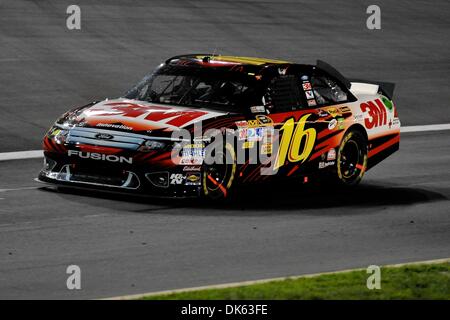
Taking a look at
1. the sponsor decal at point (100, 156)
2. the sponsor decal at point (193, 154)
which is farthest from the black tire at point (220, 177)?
the sponsor decal at point (100, 156)

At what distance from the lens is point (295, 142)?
13.9m

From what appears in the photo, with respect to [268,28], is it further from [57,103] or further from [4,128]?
[4,128]

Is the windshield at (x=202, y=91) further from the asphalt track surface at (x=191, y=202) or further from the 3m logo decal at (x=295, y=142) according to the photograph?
the asphalt track surface at (x=191, y=202)

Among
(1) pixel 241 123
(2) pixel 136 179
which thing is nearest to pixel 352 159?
(1) pixel 241 123

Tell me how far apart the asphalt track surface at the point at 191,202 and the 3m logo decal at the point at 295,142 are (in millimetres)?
422

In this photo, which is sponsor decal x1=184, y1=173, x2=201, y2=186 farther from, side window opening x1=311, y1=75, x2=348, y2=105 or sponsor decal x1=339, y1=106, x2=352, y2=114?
sponsor decal x1=339, y1=106, x2=352, y2=114

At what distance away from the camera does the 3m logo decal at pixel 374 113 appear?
15.1 m

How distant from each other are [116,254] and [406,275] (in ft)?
7.94

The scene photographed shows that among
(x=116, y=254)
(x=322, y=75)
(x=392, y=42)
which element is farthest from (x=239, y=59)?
(x=392, y=42)

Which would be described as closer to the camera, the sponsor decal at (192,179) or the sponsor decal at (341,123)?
the sponsor decal at (192,179)

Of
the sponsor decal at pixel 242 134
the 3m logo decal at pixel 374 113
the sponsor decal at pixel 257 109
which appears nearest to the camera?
the sponsor decal at pixel 242 134

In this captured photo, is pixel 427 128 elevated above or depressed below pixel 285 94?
below

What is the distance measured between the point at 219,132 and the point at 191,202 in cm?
82

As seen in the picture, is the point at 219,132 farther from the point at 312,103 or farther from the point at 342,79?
the point at 342,79
